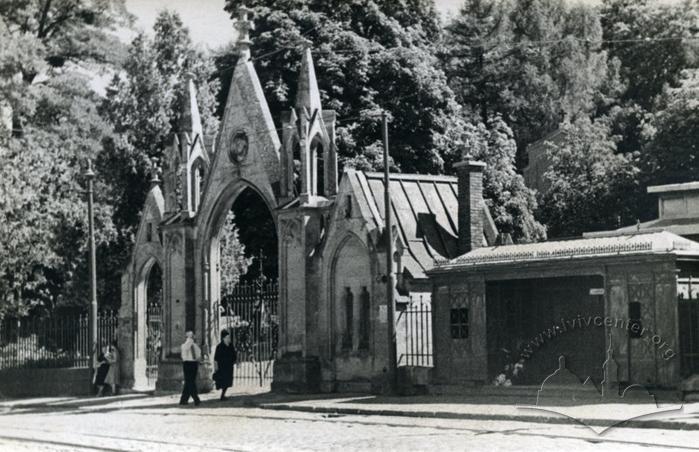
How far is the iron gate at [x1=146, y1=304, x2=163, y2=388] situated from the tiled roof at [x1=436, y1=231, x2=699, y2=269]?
1319cm

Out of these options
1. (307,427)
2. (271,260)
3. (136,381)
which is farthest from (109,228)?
(307,427)

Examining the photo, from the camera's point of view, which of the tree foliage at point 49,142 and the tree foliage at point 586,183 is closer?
the tree foliage at point 49,142

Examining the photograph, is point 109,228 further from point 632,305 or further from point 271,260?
point 632,305

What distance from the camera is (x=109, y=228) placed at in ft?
152

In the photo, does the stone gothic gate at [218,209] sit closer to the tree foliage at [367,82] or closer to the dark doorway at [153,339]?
the dark doorway at [153,339]

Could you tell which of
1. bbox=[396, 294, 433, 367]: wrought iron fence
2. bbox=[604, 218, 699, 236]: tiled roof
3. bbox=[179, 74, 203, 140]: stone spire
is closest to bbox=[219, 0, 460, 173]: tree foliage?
bbox=[179, 74, 203, 140]: stone spire

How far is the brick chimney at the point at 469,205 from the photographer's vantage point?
29469mm

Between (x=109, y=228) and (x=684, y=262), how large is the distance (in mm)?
28434

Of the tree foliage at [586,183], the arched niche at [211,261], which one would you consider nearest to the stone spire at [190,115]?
the arched niche at [211,261]

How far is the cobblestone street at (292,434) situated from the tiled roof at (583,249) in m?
4.52

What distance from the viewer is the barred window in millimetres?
26031

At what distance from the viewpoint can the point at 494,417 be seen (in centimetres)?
2095

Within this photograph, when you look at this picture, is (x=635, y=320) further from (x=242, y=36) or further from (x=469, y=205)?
(x=242, y=36)

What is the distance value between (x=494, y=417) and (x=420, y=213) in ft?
33.7
